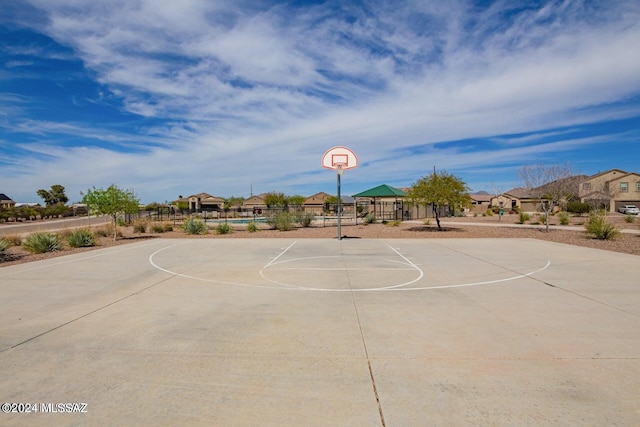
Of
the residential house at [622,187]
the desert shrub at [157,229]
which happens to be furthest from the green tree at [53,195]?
the residential house at [622,187]

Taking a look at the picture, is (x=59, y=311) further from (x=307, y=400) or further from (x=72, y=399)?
(x=307, y=400)

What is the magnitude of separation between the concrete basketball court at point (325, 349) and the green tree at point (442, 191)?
42.2 feet

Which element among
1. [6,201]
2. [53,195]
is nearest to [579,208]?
[53,195]

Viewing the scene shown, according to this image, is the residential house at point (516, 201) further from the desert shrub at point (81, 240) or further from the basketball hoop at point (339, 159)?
the desert shrub at point (81, 240)

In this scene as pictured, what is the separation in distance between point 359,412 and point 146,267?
914 centimetres

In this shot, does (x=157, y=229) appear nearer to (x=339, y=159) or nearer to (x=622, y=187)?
(x=339, y=159)

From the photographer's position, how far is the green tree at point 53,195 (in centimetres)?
7812

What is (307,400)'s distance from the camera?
3.25m

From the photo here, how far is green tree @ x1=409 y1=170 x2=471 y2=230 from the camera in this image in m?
21.6

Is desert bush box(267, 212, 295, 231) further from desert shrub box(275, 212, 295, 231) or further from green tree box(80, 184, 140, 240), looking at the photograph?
green tree box(80, 184, 140, 240)

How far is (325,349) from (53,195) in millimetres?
94794

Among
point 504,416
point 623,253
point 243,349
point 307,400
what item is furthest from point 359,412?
point 623,253

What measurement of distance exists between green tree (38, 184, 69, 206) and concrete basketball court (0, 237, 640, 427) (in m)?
86.2

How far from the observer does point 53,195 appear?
7888 cm
